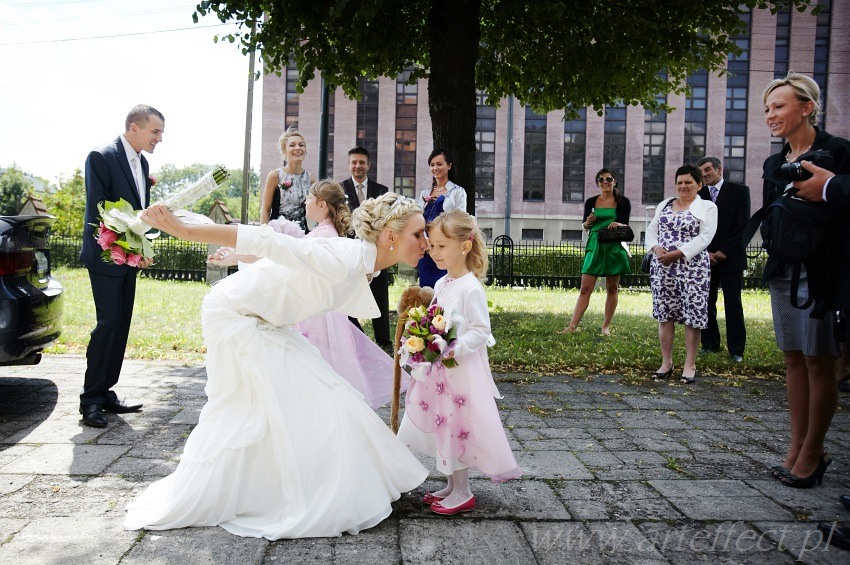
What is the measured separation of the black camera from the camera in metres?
3.64

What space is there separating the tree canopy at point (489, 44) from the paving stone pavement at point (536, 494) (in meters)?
4.78

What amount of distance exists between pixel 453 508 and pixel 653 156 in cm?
5104

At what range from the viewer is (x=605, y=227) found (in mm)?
9977

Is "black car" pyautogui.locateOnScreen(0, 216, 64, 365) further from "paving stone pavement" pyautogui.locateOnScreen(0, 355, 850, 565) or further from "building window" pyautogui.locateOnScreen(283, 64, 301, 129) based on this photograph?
"building window" pyautogui.locateOnScreen(283, 64, 301, 129)

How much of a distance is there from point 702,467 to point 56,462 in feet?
13.2

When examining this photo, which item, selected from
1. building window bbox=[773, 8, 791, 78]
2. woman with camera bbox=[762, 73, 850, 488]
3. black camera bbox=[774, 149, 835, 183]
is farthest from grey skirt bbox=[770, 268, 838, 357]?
building window bbox=[773, 8, 791, 78]

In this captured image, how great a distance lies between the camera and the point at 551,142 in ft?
165

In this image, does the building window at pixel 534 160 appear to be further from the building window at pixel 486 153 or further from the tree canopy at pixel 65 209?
the tree canopy at pixel 65 209

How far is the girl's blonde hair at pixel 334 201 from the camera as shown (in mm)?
5734

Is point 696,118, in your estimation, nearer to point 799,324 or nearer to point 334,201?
point 334,201

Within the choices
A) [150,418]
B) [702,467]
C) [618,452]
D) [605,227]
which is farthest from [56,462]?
[605,227]

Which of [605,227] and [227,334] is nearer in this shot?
[227,334]

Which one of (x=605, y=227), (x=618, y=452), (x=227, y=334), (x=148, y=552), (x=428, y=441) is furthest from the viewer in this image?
(x=605, y=227)

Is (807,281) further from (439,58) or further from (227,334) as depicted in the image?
(439,58)
